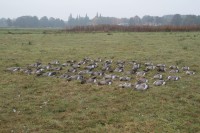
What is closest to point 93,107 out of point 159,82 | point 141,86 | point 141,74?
point 141,86

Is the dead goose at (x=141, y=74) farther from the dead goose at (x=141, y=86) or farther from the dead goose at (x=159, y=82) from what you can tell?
the dead goose at (x=141, y=86)

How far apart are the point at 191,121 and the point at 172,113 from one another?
2.17 ft

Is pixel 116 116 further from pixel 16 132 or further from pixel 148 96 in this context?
pixel 16 132

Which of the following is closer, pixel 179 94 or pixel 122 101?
pixel 122 101

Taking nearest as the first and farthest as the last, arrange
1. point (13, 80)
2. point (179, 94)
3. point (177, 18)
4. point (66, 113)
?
1. point (66, 113)
2. point (179, 94)
3. point (13, 80)
4. point (177, 18)

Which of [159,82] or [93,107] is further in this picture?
[159,82]

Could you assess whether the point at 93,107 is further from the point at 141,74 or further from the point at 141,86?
the point at 141,74

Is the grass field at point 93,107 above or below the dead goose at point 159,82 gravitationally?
below

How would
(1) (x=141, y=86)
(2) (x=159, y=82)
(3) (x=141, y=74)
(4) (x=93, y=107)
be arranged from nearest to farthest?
(4) (x=93, y=107) < (1) (x=141, y=86) < (2) (x=159, y=82) < (3) (x=141, y=74)

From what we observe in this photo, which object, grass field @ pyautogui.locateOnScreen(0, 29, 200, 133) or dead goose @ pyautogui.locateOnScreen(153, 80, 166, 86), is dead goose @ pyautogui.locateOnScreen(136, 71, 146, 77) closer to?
dead goose @ pyautogui.locateOnScreen(153, 80, 166, 86)

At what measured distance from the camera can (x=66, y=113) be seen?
333 inches

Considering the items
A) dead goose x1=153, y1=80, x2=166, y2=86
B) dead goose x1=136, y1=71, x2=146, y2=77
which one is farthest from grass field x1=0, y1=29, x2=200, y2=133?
dead goose x1=136, y1=71, x2=146, y2=77

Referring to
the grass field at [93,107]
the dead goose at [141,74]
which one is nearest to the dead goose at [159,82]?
the grass field at [93,107]

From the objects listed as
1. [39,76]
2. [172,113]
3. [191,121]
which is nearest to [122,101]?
[172,113]
